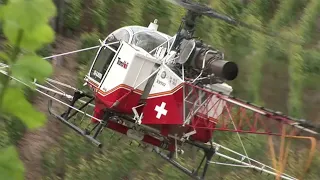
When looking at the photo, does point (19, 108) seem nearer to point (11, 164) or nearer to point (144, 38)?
point (11, 164)

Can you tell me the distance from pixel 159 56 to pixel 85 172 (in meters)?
2.38

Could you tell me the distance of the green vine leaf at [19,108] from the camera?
37 cm

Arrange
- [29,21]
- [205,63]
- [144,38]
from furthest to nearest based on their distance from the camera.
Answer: [144,38] < [205,63] < [29,21]

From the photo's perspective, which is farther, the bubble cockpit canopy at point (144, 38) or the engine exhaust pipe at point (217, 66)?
the bubble cockpit canopy at point (144, 38)

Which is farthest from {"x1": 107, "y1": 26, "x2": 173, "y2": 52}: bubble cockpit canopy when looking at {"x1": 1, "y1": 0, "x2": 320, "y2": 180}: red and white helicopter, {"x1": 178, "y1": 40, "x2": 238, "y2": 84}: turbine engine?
{"x1": 178, "y1": 40, "x2": 238, "y2": 84}: turbine engine

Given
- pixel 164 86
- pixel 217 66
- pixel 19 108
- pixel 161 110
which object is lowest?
pixel 19 108

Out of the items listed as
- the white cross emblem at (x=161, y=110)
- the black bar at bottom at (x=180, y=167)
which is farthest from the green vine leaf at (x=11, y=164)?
the black bar at bottom at (x=180, y=167)

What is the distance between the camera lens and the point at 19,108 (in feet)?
1.23

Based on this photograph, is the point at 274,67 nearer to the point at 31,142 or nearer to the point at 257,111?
the point at 31,142

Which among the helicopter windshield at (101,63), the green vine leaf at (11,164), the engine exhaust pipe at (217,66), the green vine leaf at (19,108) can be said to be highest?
the engine exhaust pipe at (217,66)

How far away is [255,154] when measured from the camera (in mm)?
5438

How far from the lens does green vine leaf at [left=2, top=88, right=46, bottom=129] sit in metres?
0.37

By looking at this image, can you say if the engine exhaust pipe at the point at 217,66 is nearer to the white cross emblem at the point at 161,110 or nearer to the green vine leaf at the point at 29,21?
the white cross emblem at the point at 161,110

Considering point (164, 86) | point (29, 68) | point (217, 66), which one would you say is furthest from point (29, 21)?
point (164, 86)
